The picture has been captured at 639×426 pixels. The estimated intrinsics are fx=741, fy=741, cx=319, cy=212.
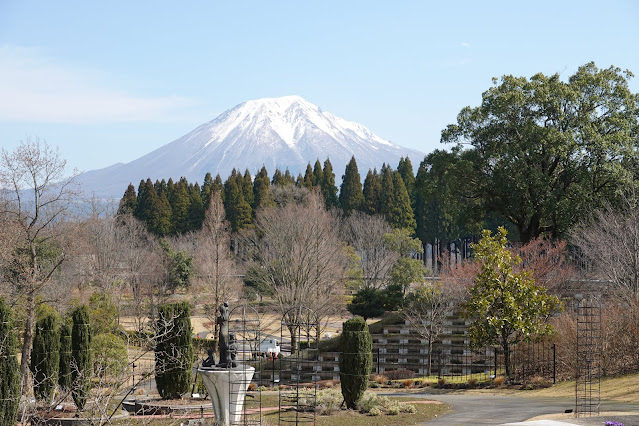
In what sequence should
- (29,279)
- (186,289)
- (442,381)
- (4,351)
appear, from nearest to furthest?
(4,351), (29,279), (442,381), (186,289)

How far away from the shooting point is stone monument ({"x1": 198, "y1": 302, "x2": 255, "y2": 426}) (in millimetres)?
17625

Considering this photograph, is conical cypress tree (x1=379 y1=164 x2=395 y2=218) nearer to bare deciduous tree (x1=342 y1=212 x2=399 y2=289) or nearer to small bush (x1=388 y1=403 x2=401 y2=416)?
bare deciduous tree (x1=342 y1=212 x2=399 y2=289)

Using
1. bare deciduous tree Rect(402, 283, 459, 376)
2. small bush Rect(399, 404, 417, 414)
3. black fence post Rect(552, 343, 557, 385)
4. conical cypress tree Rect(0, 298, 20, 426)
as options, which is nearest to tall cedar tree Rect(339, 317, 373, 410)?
small bush Rect(399, 404, 417, 414)

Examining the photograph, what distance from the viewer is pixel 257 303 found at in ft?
183

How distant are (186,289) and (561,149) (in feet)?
117

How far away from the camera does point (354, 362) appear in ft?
67.8

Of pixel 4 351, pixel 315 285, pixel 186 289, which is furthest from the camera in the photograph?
pixel 186 289

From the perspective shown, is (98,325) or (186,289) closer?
(98,325)

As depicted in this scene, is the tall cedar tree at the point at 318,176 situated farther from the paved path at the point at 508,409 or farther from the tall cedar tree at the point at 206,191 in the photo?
the paved path at the point at 508,409

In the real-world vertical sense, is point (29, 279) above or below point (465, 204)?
below

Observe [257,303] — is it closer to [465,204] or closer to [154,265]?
[154,265]

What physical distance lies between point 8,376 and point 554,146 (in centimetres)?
2765

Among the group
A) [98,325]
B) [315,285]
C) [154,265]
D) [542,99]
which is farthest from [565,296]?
[154,265]

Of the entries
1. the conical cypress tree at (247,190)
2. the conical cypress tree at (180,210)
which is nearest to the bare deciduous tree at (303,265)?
A: the conical cypress tree at (247,190)
